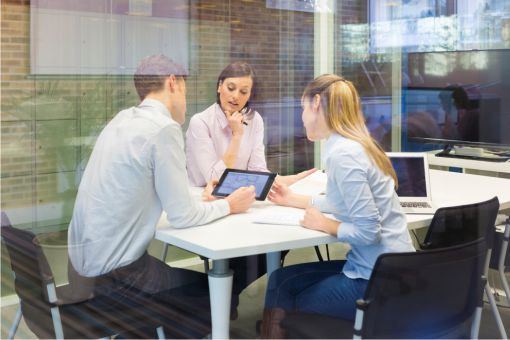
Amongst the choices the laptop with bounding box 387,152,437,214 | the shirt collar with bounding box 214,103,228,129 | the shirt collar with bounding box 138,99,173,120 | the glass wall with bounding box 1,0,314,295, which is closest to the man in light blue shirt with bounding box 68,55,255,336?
the shirt collar with bounding box 138,99,173,120

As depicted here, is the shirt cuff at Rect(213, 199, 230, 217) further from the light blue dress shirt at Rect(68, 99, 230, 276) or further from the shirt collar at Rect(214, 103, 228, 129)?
the shirt collar at Rect(214, 103, 228, 129)

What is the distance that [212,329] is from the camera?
220 centimetres

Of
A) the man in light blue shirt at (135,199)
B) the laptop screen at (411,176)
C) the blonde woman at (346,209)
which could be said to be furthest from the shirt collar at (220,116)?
the laptop screen at (411,176)

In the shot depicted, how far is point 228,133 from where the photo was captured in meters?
2.89

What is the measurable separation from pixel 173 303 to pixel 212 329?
0.27m

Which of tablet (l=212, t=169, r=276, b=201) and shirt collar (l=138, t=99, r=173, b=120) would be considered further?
tablet (l=212, t=169, r=276, b=201)

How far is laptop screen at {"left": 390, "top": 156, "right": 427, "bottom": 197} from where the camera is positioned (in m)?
2.69

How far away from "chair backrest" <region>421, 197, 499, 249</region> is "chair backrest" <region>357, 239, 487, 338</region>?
0.36 m

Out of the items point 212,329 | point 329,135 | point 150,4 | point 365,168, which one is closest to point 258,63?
point 150,4

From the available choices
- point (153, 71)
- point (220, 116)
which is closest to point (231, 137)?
point (220, 116)

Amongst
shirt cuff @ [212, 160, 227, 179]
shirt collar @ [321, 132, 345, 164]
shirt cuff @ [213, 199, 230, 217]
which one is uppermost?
shirt collar @ [321, 132, 345, 164]

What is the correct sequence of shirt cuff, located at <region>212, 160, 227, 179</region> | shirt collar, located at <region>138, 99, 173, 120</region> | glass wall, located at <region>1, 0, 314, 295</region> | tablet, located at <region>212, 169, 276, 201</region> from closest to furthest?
1. shirt collar, located at <region>138, 99, 173, 120</region>
2. glass wall, located at <region>1, 0, 314, 295</region>
3. tablet, located at <region>212, 169, 276, 201</region>
4. shirt cuff, located at <region>212, 160, 227, 179</region>

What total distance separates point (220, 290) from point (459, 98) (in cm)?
258

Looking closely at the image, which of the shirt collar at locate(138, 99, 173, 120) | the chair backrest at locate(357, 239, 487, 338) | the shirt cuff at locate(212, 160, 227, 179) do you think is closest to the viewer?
the chair backrest at locate(357, 239, 487, 338)
